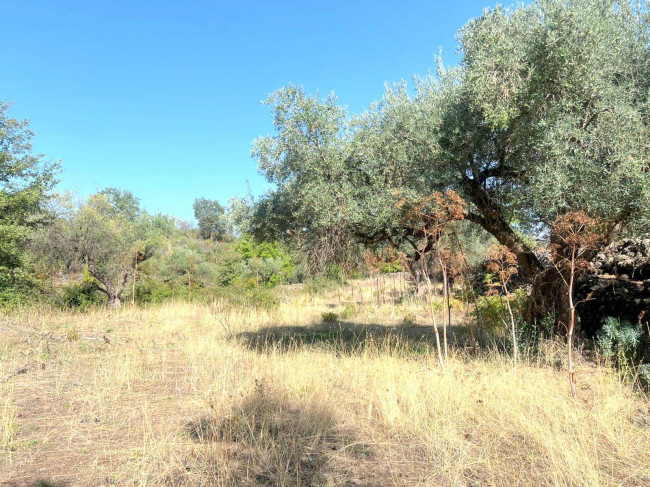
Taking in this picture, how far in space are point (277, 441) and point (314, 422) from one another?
1.63 feet

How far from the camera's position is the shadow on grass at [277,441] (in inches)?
121

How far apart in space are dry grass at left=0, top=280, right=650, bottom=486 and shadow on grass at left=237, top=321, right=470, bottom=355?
2.20 ft

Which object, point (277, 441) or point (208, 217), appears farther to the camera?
point (208, 217)

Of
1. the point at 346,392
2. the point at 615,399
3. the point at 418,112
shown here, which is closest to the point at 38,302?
the point at 346,392

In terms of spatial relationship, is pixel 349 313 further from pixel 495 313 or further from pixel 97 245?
pixel 97 245

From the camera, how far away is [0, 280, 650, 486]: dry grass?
3.05 meters

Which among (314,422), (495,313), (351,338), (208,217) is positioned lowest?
(351,338)

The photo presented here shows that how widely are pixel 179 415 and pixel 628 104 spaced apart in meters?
6.40

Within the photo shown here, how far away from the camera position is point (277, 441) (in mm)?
3629

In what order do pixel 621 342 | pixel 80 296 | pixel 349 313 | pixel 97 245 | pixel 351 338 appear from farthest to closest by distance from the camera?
pixel 80 296, pixel 97 245, pixel 349 313, pixel 351 338, pixel 621 342

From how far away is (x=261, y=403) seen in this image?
4.51 metres

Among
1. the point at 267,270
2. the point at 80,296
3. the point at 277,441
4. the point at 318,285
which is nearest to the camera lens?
the point at 277,441

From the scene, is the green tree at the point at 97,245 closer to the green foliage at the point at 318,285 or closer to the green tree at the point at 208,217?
the green foliage at the point at 318,285

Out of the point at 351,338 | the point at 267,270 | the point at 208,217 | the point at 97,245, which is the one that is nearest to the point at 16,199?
the point at 97,245
